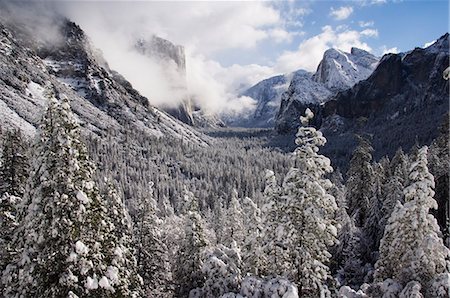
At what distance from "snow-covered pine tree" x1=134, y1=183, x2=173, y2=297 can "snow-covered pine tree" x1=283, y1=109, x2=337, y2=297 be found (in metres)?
20.8

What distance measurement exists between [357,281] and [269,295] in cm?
2553

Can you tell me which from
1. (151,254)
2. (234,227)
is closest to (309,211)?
(151,254)

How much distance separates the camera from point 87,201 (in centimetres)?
1572

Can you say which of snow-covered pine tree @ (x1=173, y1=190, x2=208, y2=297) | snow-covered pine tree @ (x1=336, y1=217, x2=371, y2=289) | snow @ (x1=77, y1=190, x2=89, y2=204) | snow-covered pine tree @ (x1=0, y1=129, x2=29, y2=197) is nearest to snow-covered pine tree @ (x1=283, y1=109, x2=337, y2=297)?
snow @ (x1=77, y1=190, x2=89, y2=204)

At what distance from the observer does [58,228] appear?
51.0 feet

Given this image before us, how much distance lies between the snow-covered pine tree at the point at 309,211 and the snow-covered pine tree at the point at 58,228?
837 centimetres

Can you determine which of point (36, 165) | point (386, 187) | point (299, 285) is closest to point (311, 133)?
point (299, 285)

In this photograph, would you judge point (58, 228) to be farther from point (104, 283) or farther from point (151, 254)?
point (151, 254)

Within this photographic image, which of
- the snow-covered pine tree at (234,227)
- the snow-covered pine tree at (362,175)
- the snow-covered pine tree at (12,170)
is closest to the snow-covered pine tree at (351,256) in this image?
the snow-covered pine tree at (362,175)

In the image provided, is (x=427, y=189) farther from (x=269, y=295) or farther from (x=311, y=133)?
(x=269, y=295)

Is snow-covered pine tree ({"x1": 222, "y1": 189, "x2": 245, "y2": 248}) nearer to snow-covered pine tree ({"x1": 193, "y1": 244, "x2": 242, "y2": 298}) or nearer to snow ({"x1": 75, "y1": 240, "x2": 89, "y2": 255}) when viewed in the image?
snow-covered pine tree ({"x1": 193, "y1": 244, "x2": 242, "y2": 298})

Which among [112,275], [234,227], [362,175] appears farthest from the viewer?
[362,175]

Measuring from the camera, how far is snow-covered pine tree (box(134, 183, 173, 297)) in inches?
1497

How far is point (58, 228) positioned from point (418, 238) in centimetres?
1914
